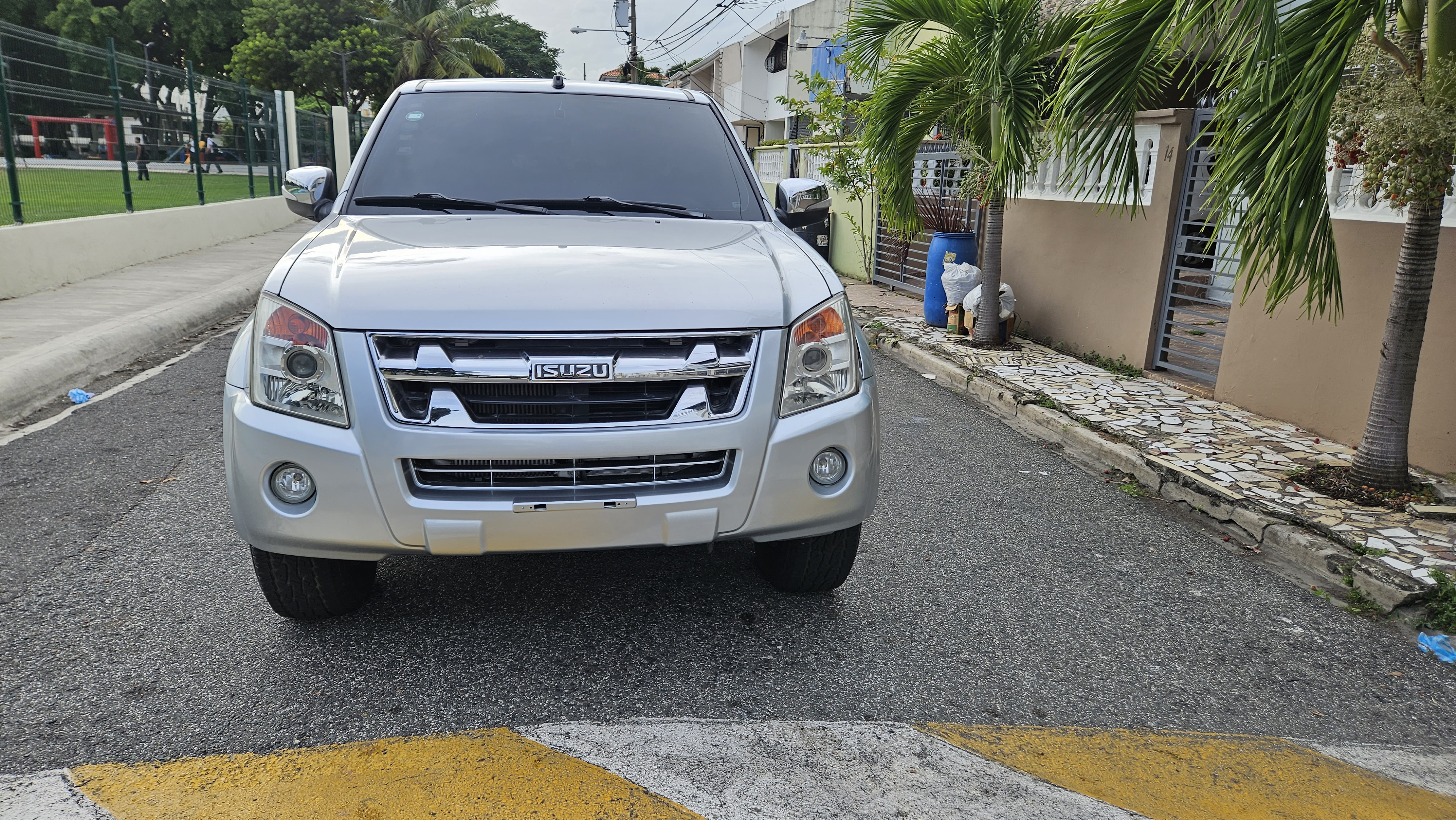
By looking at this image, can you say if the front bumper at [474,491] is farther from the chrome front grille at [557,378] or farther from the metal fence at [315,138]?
the metal fence at [315,138]

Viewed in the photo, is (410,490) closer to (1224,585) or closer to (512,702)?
(512,702)

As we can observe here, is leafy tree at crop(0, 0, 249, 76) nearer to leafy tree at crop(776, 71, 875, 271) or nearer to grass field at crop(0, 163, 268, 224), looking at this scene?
grass field at crop(0, 163, 268, 224)

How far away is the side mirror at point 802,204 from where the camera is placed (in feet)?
13.4

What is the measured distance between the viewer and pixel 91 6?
146 ft

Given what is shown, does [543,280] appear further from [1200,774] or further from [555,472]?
[1200,774]

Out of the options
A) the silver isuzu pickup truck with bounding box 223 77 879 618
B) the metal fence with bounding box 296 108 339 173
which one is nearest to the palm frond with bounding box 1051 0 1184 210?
the silver isuzu pickup truck with bounding box 223 77 879 618

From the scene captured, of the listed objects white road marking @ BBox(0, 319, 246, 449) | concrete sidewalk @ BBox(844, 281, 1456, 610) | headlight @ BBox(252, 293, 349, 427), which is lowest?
white road marking @ BBox(0, 319, 246, 449)

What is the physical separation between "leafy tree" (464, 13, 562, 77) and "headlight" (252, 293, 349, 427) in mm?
64927

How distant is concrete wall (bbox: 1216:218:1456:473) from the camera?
16.1ft

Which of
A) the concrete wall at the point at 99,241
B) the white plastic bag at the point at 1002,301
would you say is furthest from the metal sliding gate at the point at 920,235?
the concrete wall at the point at 99,241

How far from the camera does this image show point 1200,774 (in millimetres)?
2562

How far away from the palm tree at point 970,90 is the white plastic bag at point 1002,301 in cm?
8

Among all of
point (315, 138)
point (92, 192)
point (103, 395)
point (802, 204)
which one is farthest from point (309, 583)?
point (315, 138)

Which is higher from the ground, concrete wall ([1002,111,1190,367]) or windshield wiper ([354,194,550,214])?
windshield wiper ([354,194,550,214])
